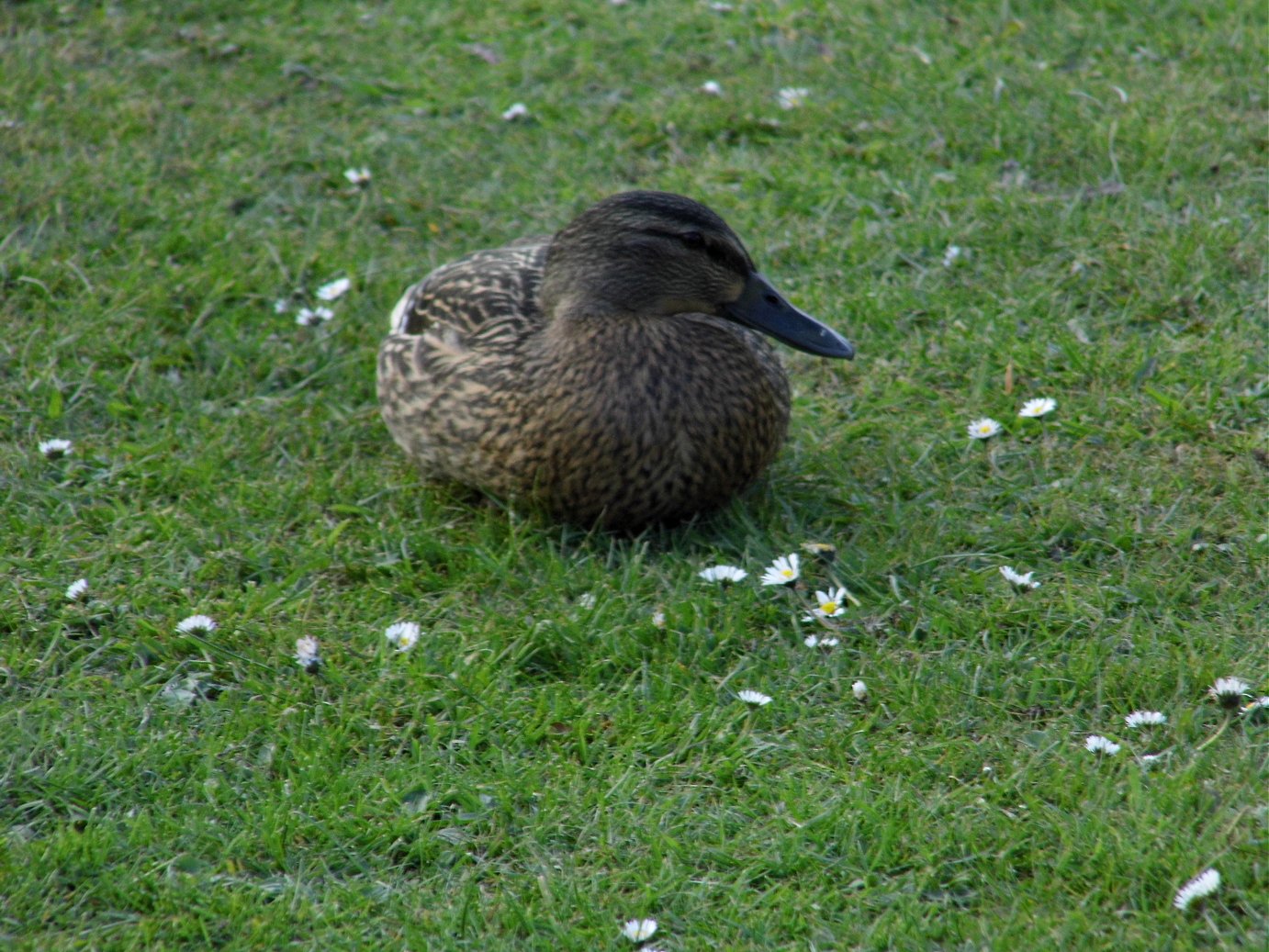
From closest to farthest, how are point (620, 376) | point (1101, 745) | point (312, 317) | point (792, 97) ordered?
point (1101, 745) < point (620, 376) < point (312, 317) < point (792, 97)

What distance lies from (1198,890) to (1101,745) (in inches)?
19.9

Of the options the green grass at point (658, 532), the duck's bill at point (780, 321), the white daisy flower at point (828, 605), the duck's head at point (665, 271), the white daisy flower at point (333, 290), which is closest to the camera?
the green grass at point (658, 532)

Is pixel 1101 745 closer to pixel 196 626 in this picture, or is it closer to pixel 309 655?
pixel 309 655

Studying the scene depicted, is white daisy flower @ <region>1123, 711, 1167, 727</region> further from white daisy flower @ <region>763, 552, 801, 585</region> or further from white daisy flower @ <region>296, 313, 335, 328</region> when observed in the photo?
white daisy flower @ <region>296, 313, 335, 328</region>

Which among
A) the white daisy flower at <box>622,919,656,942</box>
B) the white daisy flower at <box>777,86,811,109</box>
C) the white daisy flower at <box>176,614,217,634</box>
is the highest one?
the white daisy flower at <box>777,86,811,109</box>

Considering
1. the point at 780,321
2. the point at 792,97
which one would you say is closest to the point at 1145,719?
the point at 780,321

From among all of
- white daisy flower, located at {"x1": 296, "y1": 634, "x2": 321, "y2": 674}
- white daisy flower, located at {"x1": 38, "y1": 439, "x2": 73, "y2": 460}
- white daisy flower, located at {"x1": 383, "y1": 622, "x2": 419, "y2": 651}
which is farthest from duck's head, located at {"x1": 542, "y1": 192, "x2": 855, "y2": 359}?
white daisy flower, located at {"x1": 38, "y1": 439, "x2": 73, "y2": 460}

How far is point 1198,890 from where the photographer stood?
2848 mm

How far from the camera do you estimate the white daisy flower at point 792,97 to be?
6.58 metres

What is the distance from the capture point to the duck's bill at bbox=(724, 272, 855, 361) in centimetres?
433

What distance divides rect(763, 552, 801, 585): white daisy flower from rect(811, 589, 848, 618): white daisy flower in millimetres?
96

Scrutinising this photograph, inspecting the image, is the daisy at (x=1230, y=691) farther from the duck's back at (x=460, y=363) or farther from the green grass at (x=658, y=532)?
the duck's back at (x=460, y=363)

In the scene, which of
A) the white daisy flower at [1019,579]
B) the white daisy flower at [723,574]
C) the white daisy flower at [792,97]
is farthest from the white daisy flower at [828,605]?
the white daisy flower at [792,97]

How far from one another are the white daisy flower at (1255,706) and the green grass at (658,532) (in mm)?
30
